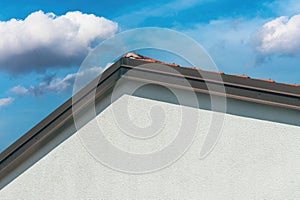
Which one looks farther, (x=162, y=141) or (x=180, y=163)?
(x=162, y=141)

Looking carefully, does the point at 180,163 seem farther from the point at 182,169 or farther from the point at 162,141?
the point at 162,141

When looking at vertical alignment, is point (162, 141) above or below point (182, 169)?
above

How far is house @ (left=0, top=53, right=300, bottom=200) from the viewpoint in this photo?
5.80 meters

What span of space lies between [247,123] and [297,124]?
63 cm

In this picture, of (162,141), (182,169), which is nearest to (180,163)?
(182,169)

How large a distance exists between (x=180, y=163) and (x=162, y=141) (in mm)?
395

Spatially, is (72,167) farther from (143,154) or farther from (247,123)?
(247,123)

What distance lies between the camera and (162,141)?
20.5ft

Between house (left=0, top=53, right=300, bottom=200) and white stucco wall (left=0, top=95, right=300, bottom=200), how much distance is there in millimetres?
13

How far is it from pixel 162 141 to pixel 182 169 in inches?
18.7

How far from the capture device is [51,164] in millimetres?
6699

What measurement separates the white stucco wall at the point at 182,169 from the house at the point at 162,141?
13 millimetres

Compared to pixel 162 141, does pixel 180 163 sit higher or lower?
lower

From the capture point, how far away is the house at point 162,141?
580 centimetres
